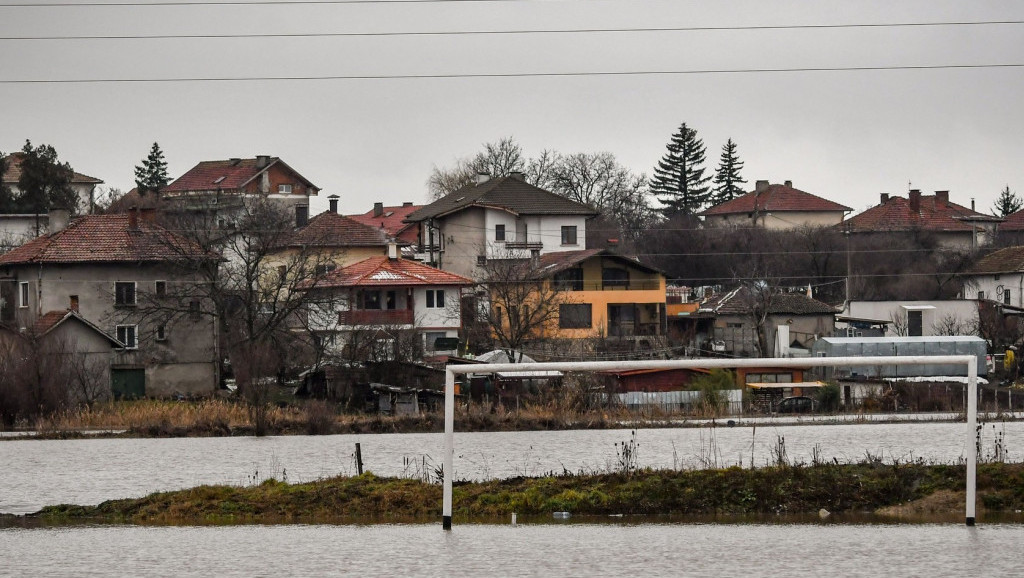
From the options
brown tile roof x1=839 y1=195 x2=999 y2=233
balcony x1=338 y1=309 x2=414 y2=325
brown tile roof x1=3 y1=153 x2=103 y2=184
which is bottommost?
balcony x1=338 y1=309 x2=414 y2=325

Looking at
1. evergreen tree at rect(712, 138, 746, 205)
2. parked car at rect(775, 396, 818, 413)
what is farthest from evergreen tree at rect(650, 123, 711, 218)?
parked car at rect(775, 396, 818, 413)

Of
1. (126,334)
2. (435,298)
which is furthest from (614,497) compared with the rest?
(435,298)

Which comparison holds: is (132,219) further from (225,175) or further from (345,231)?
(225,175)

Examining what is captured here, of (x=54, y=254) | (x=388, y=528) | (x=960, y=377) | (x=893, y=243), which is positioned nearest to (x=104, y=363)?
(x=54, y=254)

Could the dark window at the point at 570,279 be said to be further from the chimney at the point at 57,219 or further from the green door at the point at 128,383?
the chimney at the point at 57,219

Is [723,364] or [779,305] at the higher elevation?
[779,305]

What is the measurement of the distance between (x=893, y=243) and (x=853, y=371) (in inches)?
1630

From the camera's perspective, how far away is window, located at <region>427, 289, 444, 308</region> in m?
76.4

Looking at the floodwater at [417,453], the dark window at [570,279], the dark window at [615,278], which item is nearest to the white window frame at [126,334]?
the floodwater at [417,453]

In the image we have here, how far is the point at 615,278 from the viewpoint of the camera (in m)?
81.1

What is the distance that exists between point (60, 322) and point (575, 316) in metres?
30.4

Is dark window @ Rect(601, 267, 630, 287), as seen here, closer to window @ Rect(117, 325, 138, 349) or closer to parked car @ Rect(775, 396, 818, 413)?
window @ Rect(117, 325, 138, 349)

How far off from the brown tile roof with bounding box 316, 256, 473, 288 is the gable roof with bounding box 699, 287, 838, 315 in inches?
607

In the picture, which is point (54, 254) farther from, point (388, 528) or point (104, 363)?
point (388, 528)
